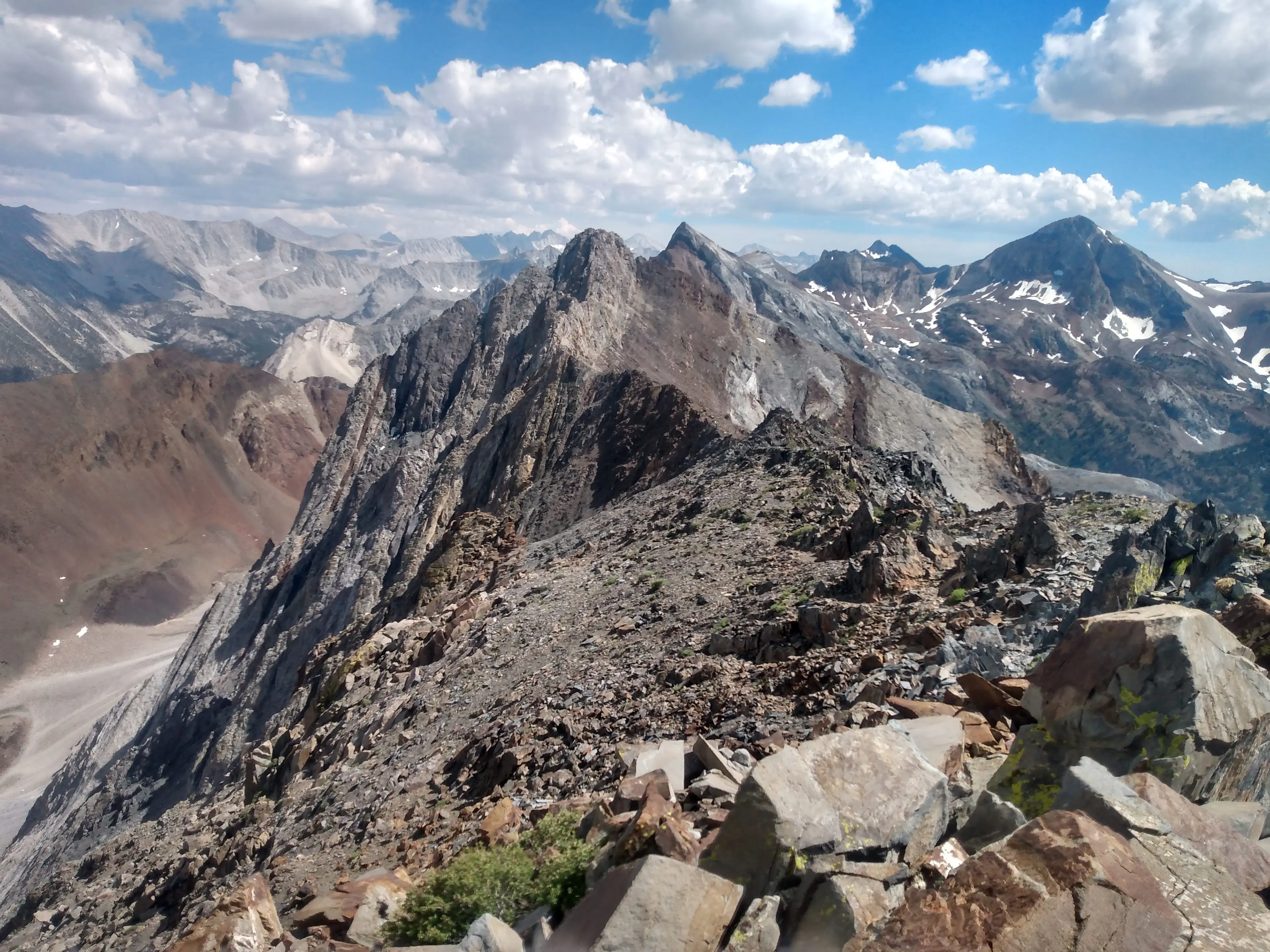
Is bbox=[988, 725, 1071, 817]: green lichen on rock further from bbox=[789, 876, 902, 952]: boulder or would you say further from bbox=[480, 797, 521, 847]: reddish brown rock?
bbox=[480, 797, 521, 847]: reddish brown rock

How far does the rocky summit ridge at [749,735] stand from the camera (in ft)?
18.9

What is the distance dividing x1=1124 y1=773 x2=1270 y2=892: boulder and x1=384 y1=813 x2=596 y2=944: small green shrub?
15.9 ft

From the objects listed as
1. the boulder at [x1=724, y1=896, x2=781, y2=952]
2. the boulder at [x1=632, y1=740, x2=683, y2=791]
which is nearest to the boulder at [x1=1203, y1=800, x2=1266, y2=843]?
the boulder at [x1=724, y1=896, x2=781, y2=952]

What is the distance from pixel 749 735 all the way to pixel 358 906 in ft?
18.0

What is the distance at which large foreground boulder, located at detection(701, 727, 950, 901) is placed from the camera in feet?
20.5

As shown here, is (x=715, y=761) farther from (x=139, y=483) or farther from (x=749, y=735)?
(x=139, y=483)

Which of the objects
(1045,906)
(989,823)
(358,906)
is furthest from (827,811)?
(358,906)

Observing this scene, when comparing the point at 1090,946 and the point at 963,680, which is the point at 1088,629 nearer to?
the point at 963,680

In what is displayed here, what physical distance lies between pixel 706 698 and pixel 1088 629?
681 centimetres

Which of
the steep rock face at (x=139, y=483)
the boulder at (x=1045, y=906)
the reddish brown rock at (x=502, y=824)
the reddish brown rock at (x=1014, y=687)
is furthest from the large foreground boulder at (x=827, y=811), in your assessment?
the steep rock face at (x=139, y=483)

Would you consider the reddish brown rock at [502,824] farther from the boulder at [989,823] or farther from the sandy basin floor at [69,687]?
the sandy basin floor at [69,687]

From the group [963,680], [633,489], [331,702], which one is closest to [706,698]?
[963,680]

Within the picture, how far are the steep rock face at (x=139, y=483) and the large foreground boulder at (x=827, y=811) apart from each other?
396ft

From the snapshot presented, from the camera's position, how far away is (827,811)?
641cm
